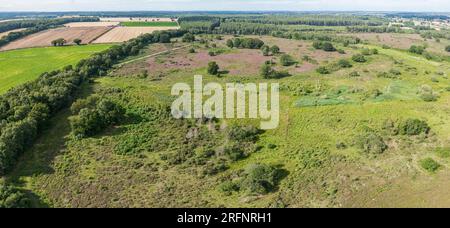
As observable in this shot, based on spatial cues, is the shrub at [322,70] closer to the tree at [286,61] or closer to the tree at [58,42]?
the tree at [286,61]

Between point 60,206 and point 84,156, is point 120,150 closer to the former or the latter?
point 84,156

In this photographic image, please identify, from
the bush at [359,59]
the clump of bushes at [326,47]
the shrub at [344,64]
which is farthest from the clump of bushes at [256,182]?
the clump of bushes at [326,47]

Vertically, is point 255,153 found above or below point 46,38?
below

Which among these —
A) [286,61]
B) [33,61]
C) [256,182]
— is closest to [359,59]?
[286,61]

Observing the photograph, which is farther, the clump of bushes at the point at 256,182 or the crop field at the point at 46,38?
the crop field at the point at 46,38

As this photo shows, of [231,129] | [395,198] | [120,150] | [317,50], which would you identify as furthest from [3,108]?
[317,50]

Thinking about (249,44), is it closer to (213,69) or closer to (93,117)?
(213,69)
